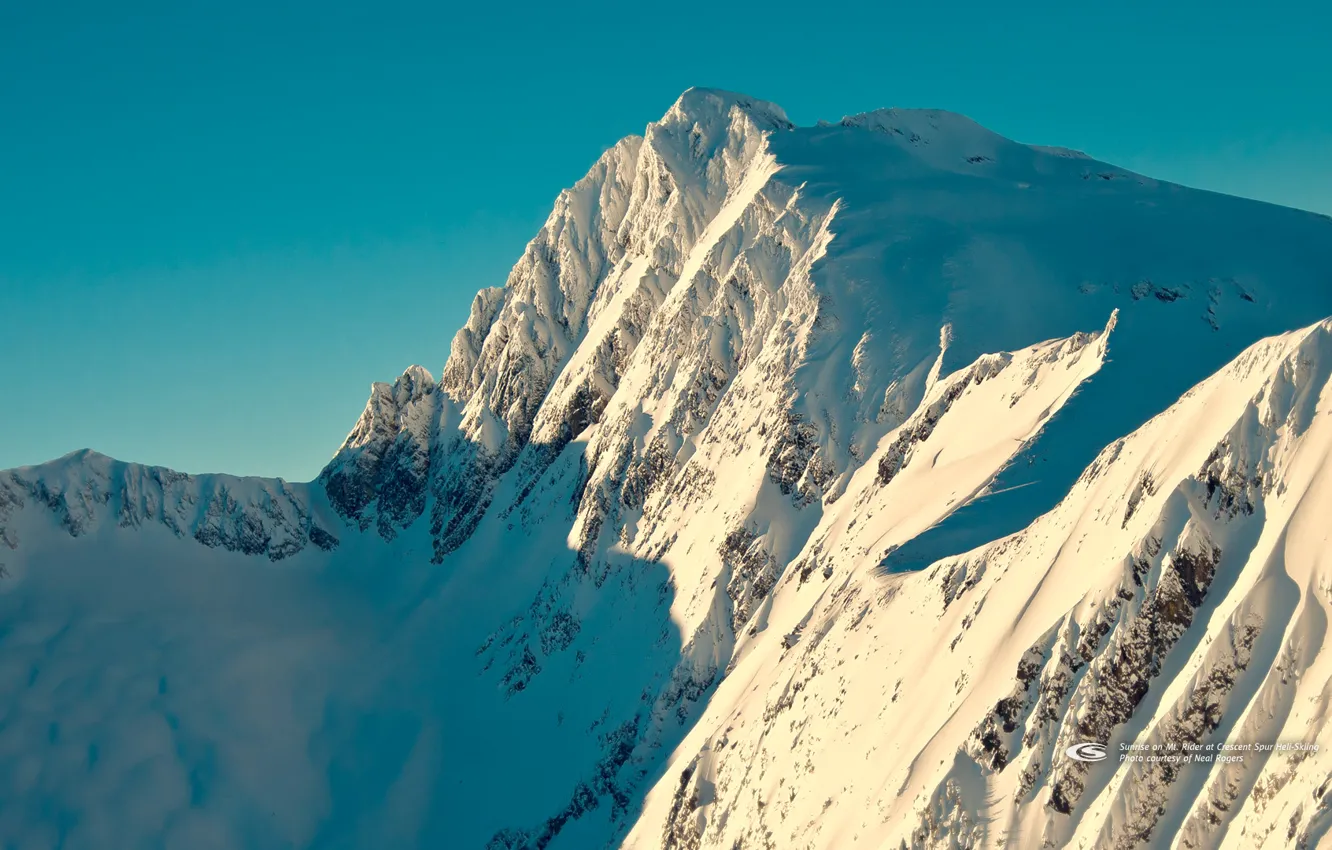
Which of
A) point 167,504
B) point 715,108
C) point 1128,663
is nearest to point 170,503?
point 167,504

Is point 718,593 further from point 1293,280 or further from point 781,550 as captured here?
point 1293,280

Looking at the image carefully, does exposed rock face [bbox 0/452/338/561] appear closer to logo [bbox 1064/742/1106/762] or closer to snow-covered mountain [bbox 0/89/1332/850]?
snow-covered mountain [bbox 0/89/1332/850]

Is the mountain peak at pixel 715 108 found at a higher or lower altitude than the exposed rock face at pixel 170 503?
higher

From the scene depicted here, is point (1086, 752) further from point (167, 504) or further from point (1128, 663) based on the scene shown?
point (167, 504)

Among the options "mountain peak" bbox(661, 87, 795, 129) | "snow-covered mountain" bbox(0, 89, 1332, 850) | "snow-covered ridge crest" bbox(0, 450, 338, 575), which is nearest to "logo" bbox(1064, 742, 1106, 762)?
"snow-covered mountain" bbox(0, 89, 1332, 850)

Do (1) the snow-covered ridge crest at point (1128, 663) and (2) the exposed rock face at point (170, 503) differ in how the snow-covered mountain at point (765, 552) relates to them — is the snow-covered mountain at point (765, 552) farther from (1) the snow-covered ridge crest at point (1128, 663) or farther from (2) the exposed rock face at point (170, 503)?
(2) the exposed rock face at point (170, 503)

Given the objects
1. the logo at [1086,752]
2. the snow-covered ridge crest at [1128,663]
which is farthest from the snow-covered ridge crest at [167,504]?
the logo at [1086,752]
